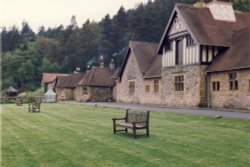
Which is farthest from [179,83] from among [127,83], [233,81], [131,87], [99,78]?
[99,78]

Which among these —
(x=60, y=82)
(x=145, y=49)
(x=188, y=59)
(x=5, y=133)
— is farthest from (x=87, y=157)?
(x=60, y=82)

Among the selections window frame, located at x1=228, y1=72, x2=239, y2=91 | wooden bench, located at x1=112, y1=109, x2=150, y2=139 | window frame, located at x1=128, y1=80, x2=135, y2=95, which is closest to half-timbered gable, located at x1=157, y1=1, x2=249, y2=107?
window frame, located at x1=228, y1=72, x2=239, y2=91

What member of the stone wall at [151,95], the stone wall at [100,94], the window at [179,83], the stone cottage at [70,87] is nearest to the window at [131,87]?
the stone wall at [151,95]

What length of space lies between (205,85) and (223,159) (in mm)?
18511

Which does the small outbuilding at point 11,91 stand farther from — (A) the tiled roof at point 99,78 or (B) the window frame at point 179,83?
(B) the window frame at point 179,83

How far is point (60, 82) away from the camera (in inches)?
2349

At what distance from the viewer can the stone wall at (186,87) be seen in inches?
1014

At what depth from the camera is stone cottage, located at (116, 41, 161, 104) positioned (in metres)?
34.0

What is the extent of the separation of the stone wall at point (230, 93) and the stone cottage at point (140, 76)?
27.6ft

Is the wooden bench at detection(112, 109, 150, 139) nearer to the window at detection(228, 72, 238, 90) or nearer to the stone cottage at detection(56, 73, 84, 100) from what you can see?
the window at detection(228, 72, 238, 90)

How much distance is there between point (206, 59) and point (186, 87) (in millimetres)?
2997

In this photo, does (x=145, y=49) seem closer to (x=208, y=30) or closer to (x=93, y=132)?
(x=208, y=30)

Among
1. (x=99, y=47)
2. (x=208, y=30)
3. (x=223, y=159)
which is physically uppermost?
(x=99, y=47)

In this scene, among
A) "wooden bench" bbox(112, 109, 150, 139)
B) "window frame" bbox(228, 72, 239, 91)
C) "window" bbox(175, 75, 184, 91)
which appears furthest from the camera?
"window" bbox(175, 75, 184, 91)
